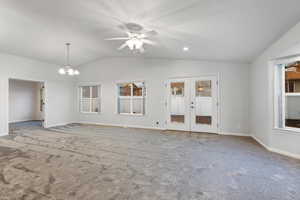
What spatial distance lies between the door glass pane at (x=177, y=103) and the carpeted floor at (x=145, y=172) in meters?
2.17

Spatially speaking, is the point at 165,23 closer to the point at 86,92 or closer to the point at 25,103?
the point at 86,92

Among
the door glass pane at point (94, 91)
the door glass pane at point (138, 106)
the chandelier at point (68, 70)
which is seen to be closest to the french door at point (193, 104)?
the door glass pane at point (138, 106)

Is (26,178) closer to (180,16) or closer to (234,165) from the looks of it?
(234,165)

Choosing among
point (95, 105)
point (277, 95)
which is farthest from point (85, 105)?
point (277, 95)

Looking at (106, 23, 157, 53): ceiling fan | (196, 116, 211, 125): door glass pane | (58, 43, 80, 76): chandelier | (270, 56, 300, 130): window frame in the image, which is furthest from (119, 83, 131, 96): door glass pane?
(270, 56, 300, 130): window frame

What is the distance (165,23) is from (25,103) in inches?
379

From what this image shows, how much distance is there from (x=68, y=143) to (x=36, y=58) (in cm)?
422

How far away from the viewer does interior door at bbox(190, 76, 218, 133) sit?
5609mm

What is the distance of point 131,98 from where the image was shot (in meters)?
7.09

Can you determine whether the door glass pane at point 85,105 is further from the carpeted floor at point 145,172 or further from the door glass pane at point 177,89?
the door glass pane at point 177,89

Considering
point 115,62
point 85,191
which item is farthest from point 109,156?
point 115,62

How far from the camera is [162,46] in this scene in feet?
15.9

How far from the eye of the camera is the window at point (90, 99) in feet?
26.0

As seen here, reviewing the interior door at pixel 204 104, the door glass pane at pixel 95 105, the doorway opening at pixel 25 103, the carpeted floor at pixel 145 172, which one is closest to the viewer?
the carpeted floor at pixel 145 172
